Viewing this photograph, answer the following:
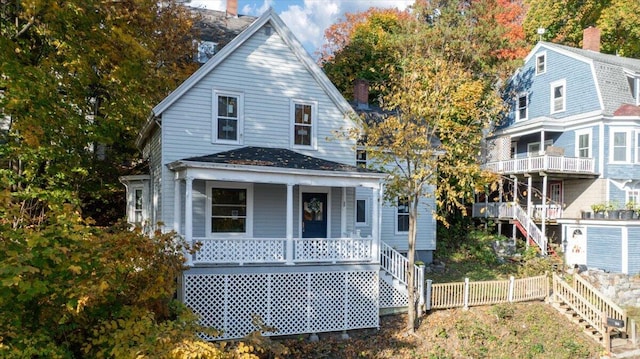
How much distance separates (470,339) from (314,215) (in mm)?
6252

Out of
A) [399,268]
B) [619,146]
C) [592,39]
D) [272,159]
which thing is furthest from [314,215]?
[592,39]

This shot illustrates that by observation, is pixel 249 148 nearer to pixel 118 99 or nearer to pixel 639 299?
pixel 118 99

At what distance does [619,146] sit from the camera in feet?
70.9

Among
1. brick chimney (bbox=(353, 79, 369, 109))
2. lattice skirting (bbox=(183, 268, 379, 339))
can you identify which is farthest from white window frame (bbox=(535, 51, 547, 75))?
lattice skirting (bbox=(183, 268, 379, 339))

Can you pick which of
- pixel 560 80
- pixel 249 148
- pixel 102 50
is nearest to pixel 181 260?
pixel 249 148

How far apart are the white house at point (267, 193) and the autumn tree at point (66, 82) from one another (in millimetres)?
2119

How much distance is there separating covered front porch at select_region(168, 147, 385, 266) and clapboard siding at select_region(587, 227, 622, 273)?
12.4 meters

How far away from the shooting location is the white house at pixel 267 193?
461 inches

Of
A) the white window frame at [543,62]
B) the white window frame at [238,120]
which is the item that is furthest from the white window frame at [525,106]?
the white window frame at [238,120]

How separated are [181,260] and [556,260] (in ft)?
58.5

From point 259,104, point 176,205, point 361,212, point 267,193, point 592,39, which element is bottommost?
point 361,212

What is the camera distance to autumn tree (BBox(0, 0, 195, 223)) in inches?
456

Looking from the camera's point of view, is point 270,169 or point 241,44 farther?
point 241,44

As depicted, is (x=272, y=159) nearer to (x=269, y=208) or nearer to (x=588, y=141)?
(x=269, y=208)
